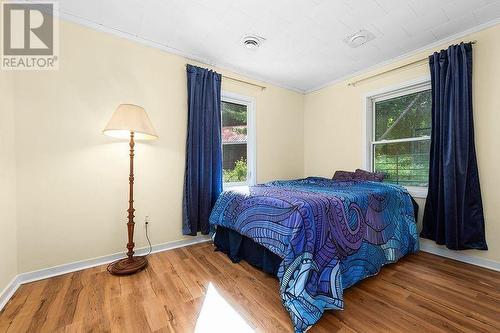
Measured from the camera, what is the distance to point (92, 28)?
2076mm

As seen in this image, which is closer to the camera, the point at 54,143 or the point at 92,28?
the point at 54,143

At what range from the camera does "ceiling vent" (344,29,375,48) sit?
2.23m

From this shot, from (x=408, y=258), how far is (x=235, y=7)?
2975 millimetres

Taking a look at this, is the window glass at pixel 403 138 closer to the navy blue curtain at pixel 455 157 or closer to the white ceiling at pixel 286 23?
the navy blue curtain at pixel 455 157

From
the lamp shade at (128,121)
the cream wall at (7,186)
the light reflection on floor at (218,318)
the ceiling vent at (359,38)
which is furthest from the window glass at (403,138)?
the cream wall at (7,186)

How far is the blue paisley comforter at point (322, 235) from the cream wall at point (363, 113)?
72cm

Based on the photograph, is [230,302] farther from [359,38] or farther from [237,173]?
[359,38]

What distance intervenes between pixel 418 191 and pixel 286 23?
7.75 feet

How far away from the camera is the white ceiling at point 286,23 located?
185 cm

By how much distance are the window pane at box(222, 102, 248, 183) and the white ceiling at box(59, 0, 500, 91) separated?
708mm

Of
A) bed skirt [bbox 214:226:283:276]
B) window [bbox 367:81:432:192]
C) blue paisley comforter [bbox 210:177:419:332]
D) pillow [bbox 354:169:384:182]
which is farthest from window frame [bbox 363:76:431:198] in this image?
bed skirt [bbox 214:226:283:276]

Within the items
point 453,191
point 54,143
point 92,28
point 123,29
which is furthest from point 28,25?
point 453,191

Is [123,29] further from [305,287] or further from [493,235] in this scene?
[493,235]

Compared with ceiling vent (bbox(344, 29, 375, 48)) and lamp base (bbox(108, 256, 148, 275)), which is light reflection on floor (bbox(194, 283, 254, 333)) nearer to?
lamp base (bbox(108, 256, 148, 275))
